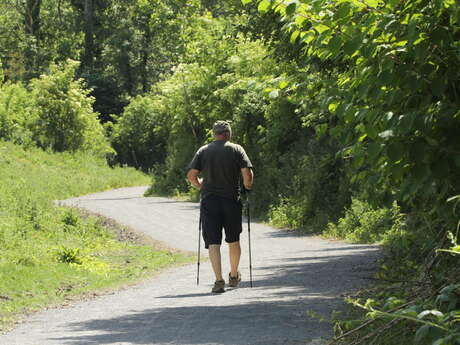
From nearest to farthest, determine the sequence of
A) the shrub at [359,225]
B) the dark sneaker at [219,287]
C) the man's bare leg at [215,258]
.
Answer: the dark sneaker at [219,287]
the man's bare leg at [215,258]
the shrub at [359,225]

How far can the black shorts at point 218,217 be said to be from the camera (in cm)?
1288

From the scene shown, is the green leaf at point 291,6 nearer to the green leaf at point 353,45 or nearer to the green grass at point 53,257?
the green leaf at point 353,45

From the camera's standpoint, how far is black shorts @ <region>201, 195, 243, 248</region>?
12875 mm

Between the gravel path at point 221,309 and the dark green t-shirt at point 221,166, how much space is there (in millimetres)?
1305

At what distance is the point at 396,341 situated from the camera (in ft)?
23.8

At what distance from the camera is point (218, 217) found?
509 inches

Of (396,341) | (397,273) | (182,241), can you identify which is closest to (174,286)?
(397,273)

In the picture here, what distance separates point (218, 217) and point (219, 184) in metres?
0.44

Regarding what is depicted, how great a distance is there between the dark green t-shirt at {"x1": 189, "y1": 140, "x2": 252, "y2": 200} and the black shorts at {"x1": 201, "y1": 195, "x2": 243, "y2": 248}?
0.29 feet

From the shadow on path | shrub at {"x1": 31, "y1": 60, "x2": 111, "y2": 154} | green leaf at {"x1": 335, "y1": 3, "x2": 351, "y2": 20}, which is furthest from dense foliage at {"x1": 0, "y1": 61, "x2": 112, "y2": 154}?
green leaf at {"x1": 335, "y1": 3, "x2": 351, "y2": 20}

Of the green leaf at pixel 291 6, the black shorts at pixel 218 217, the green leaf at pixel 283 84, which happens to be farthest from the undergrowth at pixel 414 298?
the black shorts at pixel 218 217

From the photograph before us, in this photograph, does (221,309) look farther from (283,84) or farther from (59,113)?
(59,113)

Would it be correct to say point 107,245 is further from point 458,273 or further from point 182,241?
point 458,273

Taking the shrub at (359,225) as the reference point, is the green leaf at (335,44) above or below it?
above
